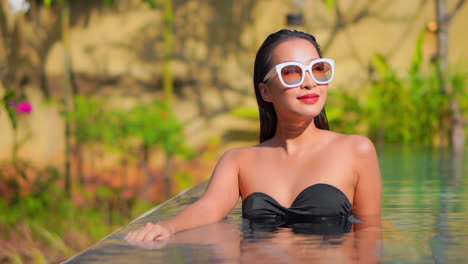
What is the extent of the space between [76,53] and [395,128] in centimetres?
410

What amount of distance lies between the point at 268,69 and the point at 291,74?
17cm

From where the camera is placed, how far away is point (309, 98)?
8.43 ft

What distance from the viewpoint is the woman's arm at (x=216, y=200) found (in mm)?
2533

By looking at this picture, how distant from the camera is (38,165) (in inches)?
358

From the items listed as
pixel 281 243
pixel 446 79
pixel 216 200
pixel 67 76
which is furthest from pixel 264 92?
pixel 67 76

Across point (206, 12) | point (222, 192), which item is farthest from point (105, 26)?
point (222, 192)

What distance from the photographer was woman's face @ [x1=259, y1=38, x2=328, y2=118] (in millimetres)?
2566

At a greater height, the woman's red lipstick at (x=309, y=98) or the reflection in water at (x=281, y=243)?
the woman's red lipstick at (x=309, y=98)

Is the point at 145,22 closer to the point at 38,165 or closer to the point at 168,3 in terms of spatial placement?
the point at 168,3

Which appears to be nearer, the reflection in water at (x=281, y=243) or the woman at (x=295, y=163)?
the reflection in water at (x=281, y=243)

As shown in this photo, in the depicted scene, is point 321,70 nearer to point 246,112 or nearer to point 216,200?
point 216,200

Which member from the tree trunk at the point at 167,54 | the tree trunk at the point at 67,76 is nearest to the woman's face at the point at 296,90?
the tree trunk at the point at 167,54

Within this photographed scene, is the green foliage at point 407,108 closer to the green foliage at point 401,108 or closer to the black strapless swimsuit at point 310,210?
the green foliage at point 401,108

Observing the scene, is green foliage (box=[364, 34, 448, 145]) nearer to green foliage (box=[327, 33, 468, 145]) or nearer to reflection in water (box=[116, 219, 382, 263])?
green foliage (box=[327, 33, 468, 145])
